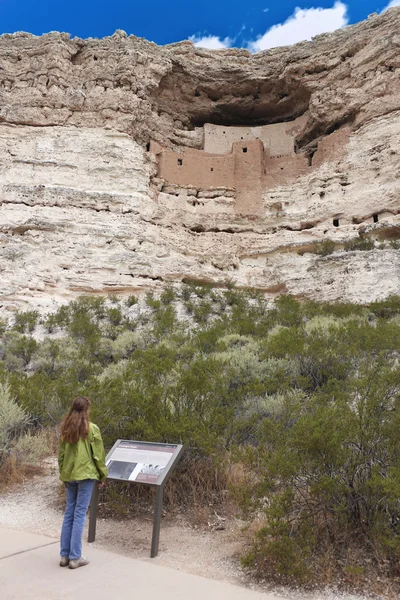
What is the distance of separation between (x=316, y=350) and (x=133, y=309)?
643 centimetres

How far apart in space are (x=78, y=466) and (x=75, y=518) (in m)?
0.26

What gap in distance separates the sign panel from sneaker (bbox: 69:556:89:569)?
0.46 meters

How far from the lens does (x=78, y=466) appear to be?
2.62 metres

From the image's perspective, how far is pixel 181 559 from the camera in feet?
8.44

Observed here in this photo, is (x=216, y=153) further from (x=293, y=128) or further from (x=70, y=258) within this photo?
(x=70, y=258)

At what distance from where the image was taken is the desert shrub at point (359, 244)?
1277 centimetres

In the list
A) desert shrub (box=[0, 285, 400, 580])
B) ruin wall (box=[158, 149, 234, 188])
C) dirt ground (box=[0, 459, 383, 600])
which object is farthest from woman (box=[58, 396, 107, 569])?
ruin wall (box=[158, 149, 234, 188])

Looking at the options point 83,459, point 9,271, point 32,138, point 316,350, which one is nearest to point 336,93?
point 32,138

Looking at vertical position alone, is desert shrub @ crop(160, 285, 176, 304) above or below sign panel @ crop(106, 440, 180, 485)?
above

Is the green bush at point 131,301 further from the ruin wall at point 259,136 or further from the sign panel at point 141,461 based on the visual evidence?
the sign panel at point 141,461

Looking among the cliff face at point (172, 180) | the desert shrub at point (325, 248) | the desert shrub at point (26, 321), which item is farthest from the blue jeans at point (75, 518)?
the desert shrub at point (325, 248)

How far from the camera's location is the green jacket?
8.62 ft

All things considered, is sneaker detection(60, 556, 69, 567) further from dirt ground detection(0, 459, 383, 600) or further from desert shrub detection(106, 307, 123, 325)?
desert shrub detection(106, 307, 123, 325)

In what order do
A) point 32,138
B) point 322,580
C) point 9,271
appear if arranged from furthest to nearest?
point 32,138 < point 9,271 < point 322,580
